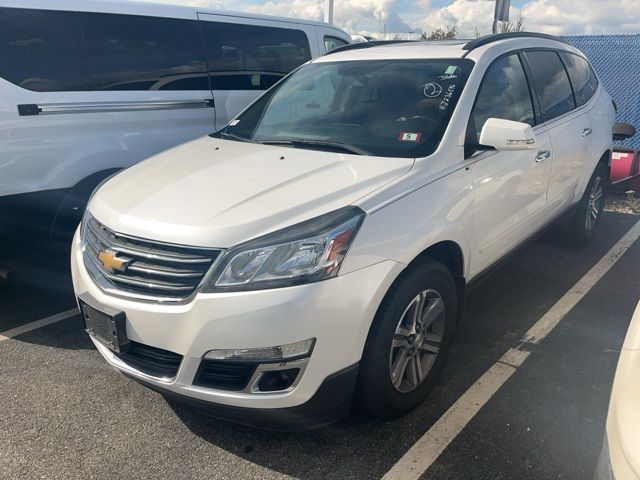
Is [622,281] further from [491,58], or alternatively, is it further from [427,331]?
[427,331]

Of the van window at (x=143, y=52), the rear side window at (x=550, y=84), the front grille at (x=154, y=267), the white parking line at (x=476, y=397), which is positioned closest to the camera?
the front grille at (x=154, y=267)

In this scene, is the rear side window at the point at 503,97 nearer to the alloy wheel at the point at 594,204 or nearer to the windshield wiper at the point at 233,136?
the windshield wiper at the point at 233,136

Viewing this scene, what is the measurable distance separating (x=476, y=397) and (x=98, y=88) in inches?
140

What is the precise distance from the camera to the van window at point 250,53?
5.23 m

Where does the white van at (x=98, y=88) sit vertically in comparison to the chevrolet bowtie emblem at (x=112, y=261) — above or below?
above

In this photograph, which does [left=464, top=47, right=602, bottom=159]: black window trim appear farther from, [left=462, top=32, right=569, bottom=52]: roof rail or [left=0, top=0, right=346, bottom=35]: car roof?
[left=0, top=0, right=346, bottom=35]: car roof

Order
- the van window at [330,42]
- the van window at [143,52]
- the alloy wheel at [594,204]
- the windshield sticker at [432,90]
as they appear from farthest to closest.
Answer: the van window at [330,42]
the alloy wheel at [594,204]
the van window at [143,52]
the windshield sticker at [432,90]

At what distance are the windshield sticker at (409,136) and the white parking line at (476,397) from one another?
1388mm

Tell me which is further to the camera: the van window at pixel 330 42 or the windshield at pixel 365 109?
the van window at pixel 330 42

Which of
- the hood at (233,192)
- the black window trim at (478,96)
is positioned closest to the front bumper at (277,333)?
the hood at (233,192)

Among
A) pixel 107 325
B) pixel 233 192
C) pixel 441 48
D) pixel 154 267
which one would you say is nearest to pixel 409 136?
pixel 441 48

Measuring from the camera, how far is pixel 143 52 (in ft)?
15.3

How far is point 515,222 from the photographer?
3568 millimetres

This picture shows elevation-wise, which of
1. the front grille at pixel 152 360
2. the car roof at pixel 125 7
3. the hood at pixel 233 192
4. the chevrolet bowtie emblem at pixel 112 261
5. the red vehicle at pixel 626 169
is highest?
the car roof at pixel 125 7
